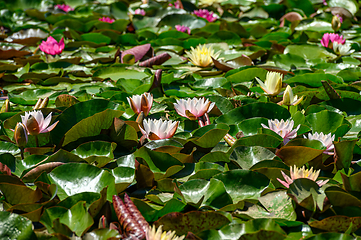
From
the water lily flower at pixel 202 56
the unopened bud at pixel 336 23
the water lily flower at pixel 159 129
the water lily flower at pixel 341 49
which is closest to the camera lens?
the water lily flower at pixel 159 129

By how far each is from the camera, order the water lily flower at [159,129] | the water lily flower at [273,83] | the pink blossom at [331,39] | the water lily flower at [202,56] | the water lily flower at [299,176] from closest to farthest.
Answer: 1. the water lily flower at [299,176]
2. the water lily flower at [159,129]
3. the water lily flower at [273,83]
4. the water lily flower at [202,56]
5. the pink blossom at [331,39]

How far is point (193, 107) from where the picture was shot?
1850mm

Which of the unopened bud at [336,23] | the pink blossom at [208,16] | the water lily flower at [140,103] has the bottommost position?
the pink blossom at [208,16]

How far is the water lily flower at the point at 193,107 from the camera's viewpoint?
6.04ft

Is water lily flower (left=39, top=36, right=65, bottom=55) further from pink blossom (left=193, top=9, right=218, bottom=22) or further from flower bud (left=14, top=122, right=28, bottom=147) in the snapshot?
pink blossom (left=193, top=9, right=218, bottom=22)

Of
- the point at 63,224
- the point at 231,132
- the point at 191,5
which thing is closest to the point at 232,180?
the point at 231,132

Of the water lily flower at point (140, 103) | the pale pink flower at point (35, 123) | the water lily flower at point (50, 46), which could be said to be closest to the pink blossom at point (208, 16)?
the water lily flower at point (50, 46)

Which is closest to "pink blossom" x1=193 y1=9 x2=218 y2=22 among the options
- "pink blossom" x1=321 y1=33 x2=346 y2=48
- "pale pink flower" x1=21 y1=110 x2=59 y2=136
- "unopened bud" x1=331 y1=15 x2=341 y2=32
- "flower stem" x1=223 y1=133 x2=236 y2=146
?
"unopened bud" x1=331 y1=15 x2=341 y2=32

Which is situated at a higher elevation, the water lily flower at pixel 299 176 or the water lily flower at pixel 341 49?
the water lily flower at pixel 299 176

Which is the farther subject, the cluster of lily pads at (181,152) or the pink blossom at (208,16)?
the pink blossom at (208,16)

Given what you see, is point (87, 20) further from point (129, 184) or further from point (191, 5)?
point (129, 184)

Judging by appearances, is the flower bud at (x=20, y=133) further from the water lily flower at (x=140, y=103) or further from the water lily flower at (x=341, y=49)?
the water lily flower at (x=341, y=49)

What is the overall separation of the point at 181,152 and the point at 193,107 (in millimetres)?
251

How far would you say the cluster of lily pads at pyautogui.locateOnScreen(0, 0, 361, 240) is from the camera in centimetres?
119
